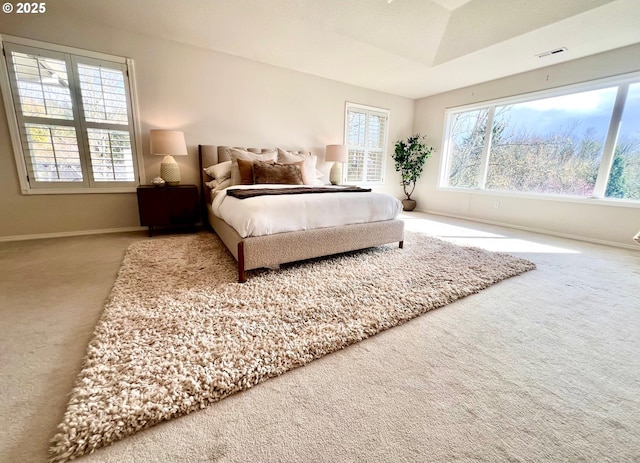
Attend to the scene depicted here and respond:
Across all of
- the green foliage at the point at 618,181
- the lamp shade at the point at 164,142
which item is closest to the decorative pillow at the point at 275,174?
the lamp shade at the point at 164,142

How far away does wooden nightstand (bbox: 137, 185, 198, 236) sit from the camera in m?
3.08

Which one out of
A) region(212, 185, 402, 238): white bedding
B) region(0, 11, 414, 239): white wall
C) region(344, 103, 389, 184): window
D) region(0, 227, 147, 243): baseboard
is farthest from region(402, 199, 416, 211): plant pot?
region(0, 227, 147, 243): baseboard

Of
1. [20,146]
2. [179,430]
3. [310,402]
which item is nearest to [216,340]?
[179,430]

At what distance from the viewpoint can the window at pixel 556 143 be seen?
10.7 ft

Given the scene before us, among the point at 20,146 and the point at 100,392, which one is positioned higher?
the point at 20,146

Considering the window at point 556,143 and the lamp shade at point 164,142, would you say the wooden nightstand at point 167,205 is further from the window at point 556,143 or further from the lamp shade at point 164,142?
the window at point 556,143

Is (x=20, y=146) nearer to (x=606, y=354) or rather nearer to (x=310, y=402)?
(x=310, y=402)

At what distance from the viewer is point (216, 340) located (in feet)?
4.19

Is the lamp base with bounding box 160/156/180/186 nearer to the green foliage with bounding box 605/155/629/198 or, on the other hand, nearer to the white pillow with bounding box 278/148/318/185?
the white pillow with bounding box 278/148/318/185

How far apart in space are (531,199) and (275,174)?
394cm

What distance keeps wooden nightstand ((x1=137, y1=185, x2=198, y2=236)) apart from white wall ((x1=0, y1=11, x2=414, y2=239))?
0.52 metres

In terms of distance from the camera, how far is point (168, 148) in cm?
313

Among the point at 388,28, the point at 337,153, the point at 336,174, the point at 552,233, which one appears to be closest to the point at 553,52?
the point at 388,28

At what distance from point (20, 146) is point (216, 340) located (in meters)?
3.47
